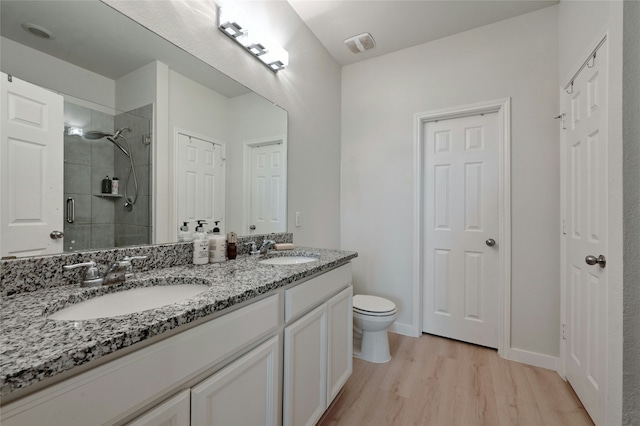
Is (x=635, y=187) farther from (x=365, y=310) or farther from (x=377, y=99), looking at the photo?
(x=377, y=99)

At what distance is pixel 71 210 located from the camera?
3.01ft

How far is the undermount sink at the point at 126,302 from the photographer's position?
760 millimetres

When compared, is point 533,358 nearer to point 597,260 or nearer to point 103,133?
point 597,260

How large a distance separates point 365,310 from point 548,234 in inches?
57.0

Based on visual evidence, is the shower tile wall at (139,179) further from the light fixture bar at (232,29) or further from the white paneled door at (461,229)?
the white paneled door at (461,229)

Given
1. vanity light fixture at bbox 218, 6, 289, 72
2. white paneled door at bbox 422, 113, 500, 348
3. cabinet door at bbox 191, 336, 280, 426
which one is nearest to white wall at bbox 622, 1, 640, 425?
white paneled door at bbox 422, 113, 500, 348

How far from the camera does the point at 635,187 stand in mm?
1052

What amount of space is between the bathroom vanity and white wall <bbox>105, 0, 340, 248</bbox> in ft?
3.30

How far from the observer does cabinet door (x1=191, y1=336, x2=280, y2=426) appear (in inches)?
28.4

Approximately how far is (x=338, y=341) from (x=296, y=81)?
6.19 feet

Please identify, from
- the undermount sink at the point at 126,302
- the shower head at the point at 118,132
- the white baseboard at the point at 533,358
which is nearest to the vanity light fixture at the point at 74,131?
the shower head at the point at 118,132

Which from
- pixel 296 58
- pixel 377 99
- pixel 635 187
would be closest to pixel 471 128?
pixel 377 99

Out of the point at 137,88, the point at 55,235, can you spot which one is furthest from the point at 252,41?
the point at 55,235

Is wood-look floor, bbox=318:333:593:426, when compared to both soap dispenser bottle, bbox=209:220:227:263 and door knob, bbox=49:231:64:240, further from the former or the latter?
door knob, bbox=49:231:64:240
